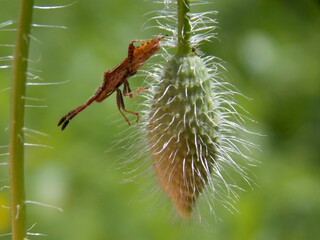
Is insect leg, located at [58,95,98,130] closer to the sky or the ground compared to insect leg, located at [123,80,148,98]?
closer to the ground

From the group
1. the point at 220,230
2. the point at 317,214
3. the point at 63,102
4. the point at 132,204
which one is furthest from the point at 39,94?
the point at 317,214

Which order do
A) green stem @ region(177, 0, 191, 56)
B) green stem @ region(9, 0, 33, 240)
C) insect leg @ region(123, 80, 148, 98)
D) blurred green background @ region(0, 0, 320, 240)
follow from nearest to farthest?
green stem @ region(9, 0, 33, 240)
green stem @ region(177, 0, 191, 56)
insect leg @ region(123, 80, 148, 98)
blurred green background @ region(0, 0, 320, 240)

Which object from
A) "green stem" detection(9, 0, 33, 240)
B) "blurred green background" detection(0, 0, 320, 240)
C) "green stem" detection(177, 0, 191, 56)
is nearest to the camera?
"green stem" detection(9, 0, 33, 240)

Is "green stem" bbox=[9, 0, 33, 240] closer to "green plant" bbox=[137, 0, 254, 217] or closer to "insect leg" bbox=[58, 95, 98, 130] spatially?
"insect leg" bbox=[58, 95, 98, 130]

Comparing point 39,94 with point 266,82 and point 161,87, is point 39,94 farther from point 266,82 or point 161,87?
point 161,87

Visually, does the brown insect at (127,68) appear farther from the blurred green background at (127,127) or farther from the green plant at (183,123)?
the blurred green background at (127,127)

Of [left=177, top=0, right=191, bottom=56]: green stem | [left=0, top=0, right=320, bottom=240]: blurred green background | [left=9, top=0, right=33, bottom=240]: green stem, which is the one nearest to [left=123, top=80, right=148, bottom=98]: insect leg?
[left=177, top=0, right=191, bottom=56]: green stem

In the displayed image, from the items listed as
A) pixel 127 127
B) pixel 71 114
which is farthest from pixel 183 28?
pixel 127 127
